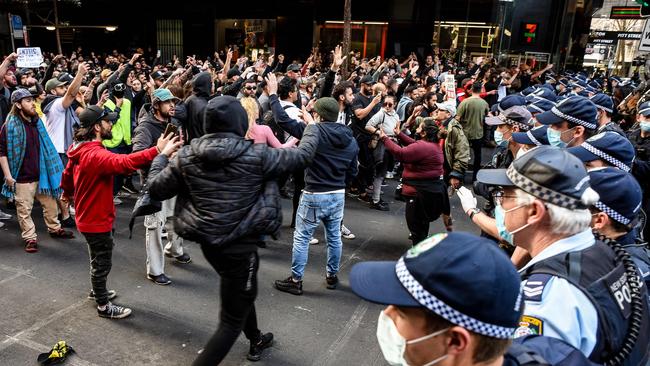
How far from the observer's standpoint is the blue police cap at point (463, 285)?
1316 mm

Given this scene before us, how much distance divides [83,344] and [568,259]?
390cm

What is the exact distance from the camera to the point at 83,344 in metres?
4.07

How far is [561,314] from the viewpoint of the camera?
170 cm

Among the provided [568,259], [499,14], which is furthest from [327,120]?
[499,14]

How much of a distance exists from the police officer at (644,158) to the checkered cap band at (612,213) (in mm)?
3765

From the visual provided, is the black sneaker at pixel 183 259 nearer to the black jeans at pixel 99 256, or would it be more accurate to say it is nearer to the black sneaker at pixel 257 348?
the black jeans at pixel 99 256

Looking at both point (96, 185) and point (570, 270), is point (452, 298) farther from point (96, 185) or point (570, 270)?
point (96, 185)

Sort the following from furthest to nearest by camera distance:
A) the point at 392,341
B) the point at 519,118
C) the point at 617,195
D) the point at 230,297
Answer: the point at 519,118
the point at 230,297
the point at 617,195
the point at 392,341

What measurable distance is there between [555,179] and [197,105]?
451 cm

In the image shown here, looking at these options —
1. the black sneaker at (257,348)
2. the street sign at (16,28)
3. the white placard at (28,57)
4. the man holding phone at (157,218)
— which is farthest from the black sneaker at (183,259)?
the street sign at (16,28)

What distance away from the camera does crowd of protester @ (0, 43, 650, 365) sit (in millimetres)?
1413

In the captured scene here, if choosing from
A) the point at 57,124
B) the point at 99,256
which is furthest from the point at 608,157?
the point at 57,124

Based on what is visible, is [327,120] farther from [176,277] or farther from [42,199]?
[42,199]

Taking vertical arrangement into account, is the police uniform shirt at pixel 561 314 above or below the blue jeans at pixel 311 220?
above
